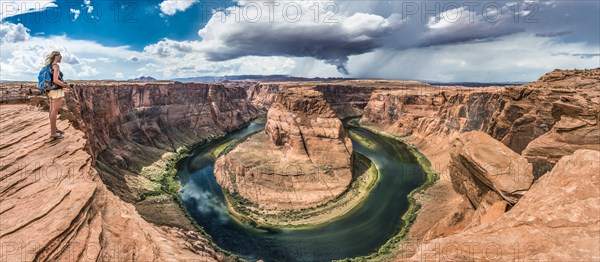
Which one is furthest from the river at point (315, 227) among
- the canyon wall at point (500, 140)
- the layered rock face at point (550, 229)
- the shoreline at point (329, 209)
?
the layered rock face at point (550, 229)

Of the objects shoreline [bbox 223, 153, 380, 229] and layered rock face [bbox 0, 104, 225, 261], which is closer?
layered rock face [bbox 0, 104, 225, 261]

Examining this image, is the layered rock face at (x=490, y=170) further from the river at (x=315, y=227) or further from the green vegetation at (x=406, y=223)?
the river at (x=315, y=227)

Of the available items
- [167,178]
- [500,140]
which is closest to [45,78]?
[500,140]

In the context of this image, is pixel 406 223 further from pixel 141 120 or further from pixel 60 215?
pixel 141 120

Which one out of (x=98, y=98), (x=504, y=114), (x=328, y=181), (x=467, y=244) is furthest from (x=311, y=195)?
(x=98, y=98)

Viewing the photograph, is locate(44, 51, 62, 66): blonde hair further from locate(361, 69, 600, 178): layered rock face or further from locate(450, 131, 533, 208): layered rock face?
locate(361, 69, 600, 178): layered rock face

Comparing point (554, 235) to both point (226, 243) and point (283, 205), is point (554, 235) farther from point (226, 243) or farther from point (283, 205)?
point (283, 205)

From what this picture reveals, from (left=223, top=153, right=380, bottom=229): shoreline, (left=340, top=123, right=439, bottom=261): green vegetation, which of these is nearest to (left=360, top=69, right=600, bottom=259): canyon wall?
(left=340, top=123, right=439, bottom=261): green vegetation
